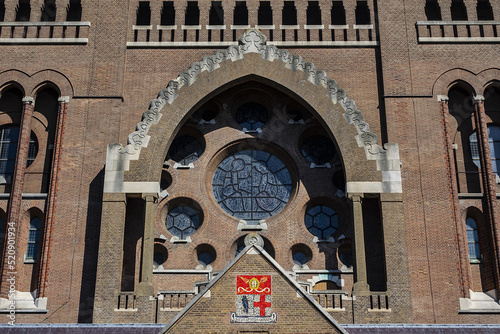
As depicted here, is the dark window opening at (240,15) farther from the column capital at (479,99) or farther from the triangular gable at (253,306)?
the triangular gable at (253,306)

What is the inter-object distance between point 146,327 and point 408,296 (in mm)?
8934

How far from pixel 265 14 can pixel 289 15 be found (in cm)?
107

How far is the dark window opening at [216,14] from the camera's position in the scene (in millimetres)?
33000

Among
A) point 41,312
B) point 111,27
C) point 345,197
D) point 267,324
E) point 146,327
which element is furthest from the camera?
point 111,27

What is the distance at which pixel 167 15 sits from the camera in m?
33.5

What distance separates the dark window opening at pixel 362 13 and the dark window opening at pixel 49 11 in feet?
42.1

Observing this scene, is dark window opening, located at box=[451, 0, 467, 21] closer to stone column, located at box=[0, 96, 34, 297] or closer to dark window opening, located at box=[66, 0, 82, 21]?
dark window opening, located at box=[66, 0, 82, 21]

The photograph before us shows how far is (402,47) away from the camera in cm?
3150

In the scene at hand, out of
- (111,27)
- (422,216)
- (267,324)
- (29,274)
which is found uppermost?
(111,27)

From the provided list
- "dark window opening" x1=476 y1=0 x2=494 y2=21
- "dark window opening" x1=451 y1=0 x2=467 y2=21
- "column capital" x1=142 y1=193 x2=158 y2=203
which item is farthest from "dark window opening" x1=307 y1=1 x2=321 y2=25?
"column capital" x1=142 y1=193 x2=158 y2=203

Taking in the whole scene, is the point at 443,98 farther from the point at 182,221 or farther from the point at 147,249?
the point at 147,249

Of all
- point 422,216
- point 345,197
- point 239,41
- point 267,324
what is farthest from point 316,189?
point 267,324

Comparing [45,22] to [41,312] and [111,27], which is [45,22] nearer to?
[111,27]

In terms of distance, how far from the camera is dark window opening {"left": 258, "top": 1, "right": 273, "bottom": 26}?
108 ft
